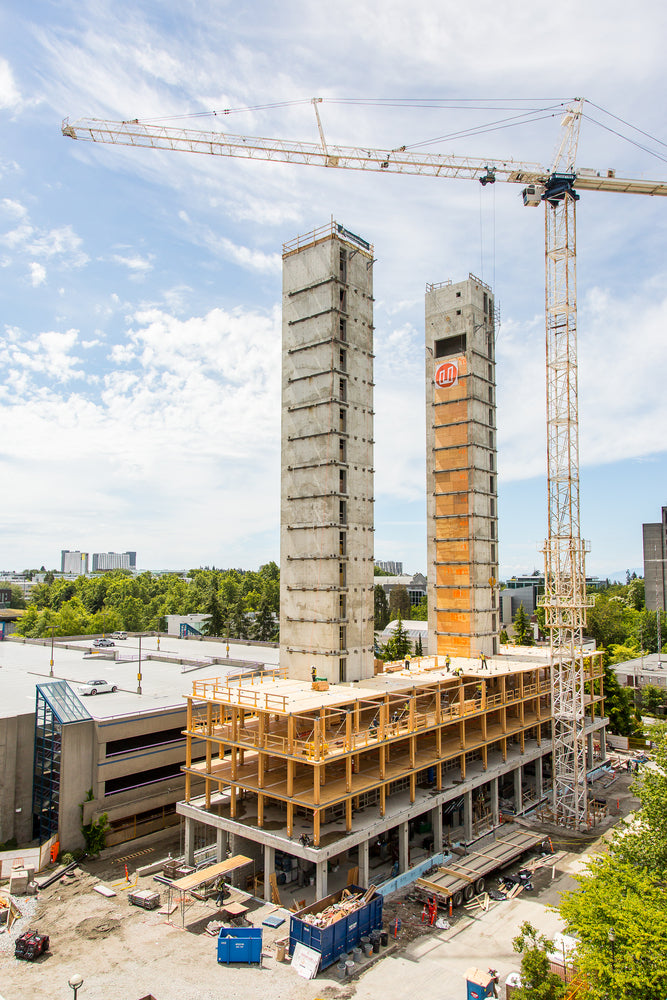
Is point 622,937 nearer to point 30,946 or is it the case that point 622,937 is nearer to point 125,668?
point 30,946

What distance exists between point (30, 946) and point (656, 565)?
13189 cm

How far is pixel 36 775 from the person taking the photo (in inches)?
1601

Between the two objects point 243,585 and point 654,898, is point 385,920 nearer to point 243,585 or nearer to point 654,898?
point 654,898

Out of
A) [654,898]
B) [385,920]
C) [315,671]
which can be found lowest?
[385,920]

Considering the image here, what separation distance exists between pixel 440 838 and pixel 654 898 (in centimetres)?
2041

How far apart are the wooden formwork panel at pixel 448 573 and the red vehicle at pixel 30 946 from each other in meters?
40.2

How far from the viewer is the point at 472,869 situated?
113 feet

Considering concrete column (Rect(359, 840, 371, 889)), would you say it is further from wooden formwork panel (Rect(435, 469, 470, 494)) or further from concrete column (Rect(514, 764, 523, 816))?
wooden formwork panel (Rect(435, 469, 470, 494))

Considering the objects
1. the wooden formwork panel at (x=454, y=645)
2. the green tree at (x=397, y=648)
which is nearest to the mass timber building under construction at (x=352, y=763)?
the wooden formwork panel at (x=454, y=645)

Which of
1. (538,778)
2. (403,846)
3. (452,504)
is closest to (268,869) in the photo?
(403,846)

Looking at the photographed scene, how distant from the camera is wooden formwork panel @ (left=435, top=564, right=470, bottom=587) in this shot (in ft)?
188

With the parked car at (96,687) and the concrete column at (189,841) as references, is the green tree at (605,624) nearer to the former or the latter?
the parked car at (96,687)

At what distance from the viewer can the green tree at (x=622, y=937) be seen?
17.8 metres

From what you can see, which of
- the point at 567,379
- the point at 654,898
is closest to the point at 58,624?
the point at 567,379
